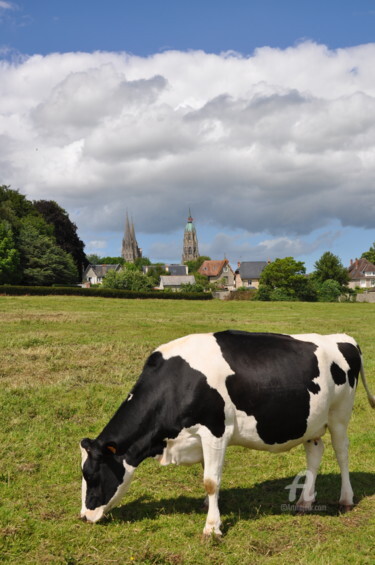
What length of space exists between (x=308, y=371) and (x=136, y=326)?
21046 mm

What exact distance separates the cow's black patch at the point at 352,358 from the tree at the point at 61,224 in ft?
253

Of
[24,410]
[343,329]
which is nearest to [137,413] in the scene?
[24,410]

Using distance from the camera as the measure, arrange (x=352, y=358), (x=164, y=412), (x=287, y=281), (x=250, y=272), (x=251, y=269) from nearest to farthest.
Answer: (x=164, y=412), (x=352, y=358), (x=287, y=281), (x=250, y=272), (x=251, y=269)

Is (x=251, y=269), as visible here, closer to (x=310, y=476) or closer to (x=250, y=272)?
(x=250, y=272)

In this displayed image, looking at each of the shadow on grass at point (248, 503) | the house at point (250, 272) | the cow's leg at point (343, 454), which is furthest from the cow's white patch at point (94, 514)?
the house at point (250, 272)

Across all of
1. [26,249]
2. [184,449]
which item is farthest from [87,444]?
[26,249]

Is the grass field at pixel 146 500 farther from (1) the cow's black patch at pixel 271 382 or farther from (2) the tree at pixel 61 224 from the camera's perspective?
(2) the tree at pixel 61 224

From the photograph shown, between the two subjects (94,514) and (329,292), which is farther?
(329,292)

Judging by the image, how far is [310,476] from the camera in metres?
7.16

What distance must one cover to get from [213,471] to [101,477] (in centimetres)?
139

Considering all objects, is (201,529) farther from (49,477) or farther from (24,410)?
(24,410)

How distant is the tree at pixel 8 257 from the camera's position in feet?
193

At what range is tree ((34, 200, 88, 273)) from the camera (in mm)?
82188

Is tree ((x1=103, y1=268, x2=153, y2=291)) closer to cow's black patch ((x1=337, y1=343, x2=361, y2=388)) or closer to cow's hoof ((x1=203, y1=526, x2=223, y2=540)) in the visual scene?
cow's black patch ((x1=337, y1=343, x2=361, y2=388))
